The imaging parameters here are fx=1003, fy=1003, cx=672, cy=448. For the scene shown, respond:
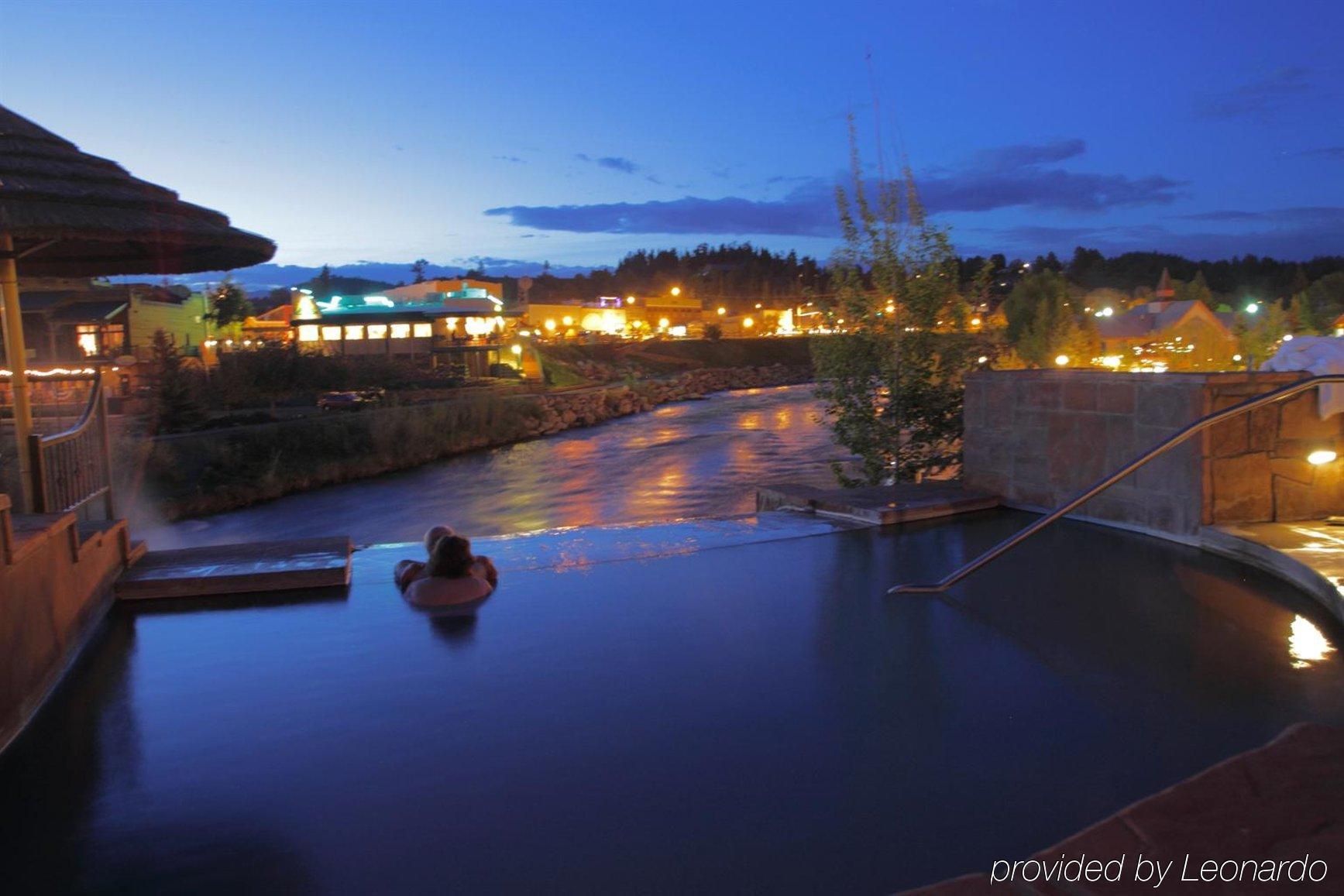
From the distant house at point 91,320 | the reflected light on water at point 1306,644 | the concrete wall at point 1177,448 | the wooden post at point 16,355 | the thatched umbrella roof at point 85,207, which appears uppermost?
the distant house at point 91,320

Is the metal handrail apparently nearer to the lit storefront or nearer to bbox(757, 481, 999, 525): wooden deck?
bbox(757, 481, 999, 525): wooden deck

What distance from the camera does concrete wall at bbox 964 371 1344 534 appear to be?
250 inches

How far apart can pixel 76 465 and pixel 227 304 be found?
62.6 metres

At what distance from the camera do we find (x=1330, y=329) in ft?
147

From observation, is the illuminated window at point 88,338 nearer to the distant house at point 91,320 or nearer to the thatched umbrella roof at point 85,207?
the distant house at point 91,320

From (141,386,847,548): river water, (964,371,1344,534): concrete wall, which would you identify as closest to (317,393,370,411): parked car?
(141,386,847,548): river water

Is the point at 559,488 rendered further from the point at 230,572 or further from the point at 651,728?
the point at 651,728

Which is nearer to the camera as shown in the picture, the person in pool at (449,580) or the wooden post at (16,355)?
the wooden post at (16,355)

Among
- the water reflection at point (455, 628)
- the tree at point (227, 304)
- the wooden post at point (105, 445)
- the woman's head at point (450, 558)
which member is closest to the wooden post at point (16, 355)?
the wooden post at point (105, 445)

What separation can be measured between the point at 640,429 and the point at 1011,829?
36810mm

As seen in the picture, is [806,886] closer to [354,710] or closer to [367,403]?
[354,710]

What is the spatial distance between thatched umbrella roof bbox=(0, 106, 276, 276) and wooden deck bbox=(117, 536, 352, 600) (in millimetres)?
1888

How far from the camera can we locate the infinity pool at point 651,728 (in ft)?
9.27

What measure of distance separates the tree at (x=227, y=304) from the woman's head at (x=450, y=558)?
5990 centimetres
